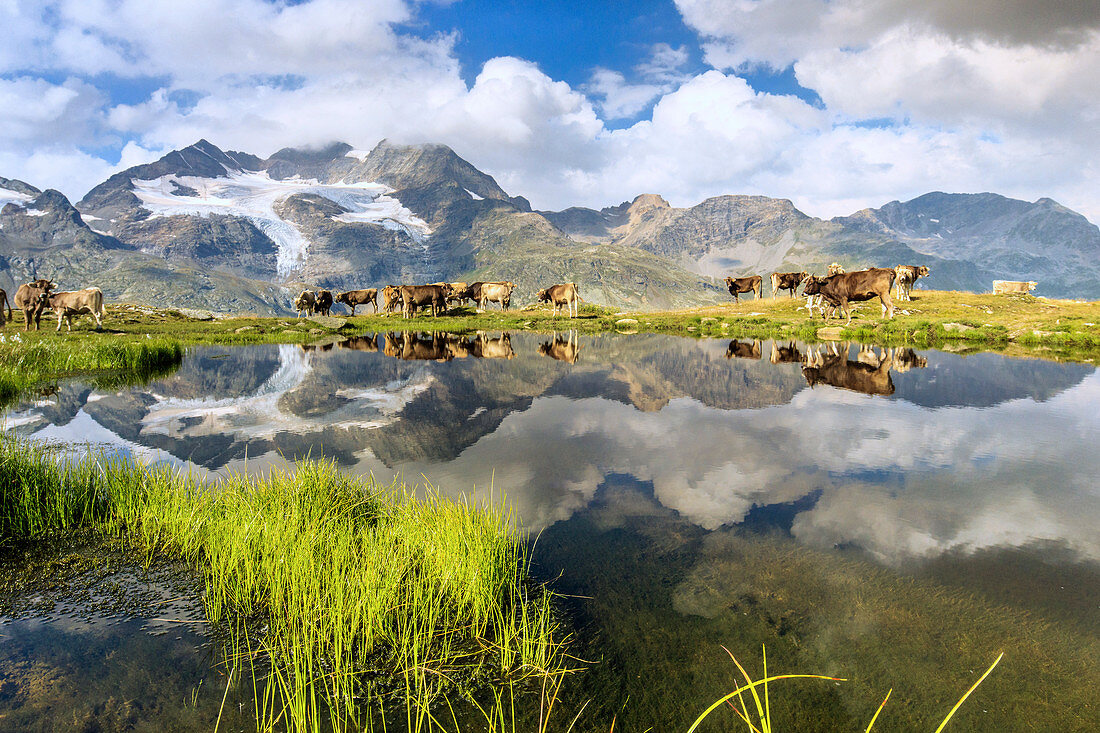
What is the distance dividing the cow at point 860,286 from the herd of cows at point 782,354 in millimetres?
9566

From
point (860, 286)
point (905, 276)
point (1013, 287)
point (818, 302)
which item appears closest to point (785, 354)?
point (860, 286)

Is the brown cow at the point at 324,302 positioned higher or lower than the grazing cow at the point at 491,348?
higher

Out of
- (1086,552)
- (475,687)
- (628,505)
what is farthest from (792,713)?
(1086,552)

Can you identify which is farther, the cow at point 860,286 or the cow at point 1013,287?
the cow at point 1013,287

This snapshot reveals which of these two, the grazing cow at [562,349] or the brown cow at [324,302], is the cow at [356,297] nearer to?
the brown cow at [324,302]

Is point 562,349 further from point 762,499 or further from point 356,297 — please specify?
point 356,297

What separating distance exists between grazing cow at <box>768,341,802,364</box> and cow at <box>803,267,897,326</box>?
33.8ft

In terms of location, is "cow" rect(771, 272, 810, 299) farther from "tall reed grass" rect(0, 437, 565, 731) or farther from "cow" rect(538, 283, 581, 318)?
"tall reed grass" rect(0, 437, 565, 731)

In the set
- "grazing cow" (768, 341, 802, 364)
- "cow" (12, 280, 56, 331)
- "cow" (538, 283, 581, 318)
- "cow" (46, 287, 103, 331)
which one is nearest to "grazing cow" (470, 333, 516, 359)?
"grazing cow" (768, 341, 802, 364)

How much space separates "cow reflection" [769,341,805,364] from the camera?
91.6ft

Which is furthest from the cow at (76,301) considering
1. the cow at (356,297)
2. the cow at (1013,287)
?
the cow at (1013,287)

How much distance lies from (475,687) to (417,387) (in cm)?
1752

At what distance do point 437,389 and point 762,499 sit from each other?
14430mm

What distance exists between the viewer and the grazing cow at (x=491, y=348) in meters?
32.4
